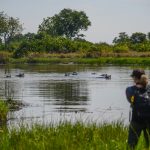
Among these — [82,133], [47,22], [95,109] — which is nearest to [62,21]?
[47,22]

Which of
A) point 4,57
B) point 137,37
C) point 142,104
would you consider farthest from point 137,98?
point 137,37

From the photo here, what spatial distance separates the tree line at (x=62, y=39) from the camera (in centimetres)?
11206

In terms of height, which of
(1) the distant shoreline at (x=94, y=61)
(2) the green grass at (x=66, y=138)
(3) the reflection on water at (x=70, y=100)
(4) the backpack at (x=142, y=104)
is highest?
(4) the backpack at (x=142, y=104)

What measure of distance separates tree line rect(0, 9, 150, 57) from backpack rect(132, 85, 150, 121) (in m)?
92.8

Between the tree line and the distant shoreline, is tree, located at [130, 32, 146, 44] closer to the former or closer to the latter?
the tree line

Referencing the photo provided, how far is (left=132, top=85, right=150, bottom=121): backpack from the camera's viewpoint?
472 inches

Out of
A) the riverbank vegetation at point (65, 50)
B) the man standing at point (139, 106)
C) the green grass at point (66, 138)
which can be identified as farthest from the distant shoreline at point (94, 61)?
the man standing at point (139, 106)

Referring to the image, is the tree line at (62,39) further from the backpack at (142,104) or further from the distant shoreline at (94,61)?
the backpack at (142,104)

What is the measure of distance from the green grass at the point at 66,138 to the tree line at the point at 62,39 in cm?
9014

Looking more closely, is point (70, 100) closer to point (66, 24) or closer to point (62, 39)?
point (62, 39)

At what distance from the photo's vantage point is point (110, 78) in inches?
2178

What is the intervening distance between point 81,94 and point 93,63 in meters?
55.3

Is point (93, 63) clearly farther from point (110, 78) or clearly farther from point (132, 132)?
point (132, 132)

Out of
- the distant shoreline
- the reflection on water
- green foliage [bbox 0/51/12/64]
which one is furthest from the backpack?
green foliage [bbox 0/51/12/64]
